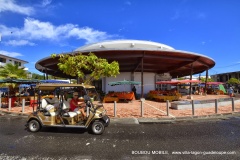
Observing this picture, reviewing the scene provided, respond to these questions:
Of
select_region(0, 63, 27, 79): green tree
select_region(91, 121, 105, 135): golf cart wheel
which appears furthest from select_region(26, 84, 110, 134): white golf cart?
select_region(0, 63, 27, 79): green tree

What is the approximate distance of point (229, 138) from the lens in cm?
632

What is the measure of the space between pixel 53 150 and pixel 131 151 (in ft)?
7.38

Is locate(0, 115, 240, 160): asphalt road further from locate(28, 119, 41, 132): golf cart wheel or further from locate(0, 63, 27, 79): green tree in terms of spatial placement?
locate(0, 63, 27, 79): green tree

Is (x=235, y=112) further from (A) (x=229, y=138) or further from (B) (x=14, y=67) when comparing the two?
(B) (x=14, y=67)

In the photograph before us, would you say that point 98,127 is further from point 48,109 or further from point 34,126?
point 34,126

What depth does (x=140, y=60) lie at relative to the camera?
70.4 feet

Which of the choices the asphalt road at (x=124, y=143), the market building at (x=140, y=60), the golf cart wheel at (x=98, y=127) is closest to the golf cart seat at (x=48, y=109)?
the asphalt road at (x=124, y=143)

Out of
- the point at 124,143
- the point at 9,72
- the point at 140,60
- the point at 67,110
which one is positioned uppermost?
the point at 140,60

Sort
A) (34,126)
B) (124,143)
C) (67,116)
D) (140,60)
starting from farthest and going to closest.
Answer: (140,60) → (34,126) → (67,116) → (124,143)

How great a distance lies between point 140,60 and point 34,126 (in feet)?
52.7

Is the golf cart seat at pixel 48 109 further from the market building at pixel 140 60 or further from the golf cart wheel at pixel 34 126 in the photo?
the market building at pixel 140 60

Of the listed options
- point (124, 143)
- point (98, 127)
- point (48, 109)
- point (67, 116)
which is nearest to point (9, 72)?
point (48, 109)

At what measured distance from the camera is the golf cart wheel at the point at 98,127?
6754 mm

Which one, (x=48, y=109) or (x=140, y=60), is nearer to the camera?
(x=48, y=109)
